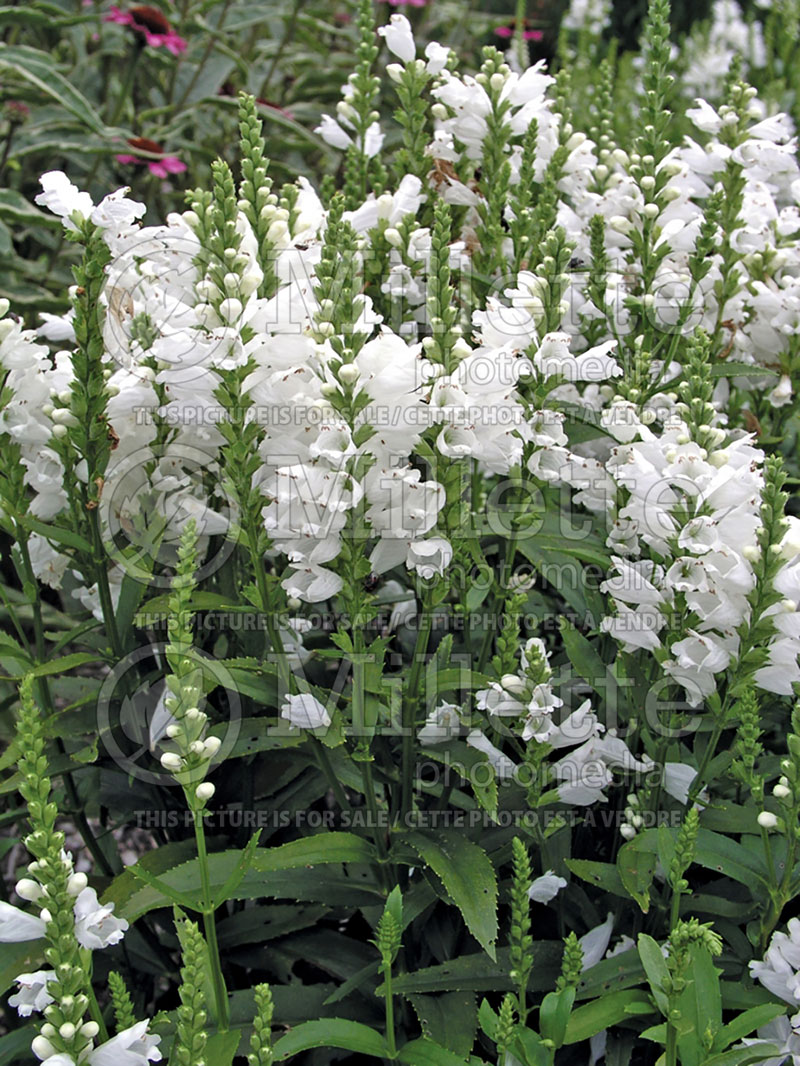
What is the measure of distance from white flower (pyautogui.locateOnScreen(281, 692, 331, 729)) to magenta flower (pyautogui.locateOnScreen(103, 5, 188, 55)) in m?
3.63

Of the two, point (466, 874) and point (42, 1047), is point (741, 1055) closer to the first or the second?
point (466, 874)

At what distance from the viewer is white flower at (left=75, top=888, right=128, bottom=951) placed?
1709 mm

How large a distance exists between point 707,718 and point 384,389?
0.99 m

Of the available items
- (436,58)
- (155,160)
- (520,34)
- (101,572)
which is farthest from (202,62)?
(101,572)

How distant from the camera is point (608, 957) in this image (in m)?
2.16

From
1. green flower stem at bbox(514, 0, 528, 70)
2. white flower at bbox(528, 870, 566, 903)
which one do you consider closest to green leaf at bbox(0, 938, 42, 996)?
white flower at bbox(528, 870, 566, 903)

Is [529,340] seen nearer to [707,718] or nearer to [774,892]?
[707,718]

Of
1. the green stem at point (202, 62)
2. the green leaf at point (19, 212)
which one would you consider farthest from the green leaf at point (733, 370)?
the green stem at point (202, 62)

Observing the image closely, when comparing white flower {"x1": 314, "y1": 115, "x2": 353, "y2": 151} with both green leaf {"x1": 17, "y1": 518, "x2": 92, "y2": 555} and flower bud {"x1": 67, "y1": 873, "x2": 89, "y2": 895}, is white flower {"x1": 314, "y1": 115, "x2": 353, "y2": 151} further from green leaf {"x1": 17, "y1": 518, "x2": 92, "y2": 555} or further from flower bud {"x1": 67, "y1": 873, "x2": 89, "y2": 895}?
flower bud {"x1": 67, "y1": 873, "x2": 89, "y2": 895}

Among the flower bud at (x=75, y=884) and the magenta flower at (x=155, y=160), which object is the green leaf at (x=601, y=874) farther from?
the magenta flower at (x=155, y=160)

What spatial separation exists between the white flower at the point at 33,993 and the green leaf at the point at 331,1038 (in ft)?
1.35

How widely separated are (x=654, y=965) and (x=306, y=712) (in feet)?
2.52

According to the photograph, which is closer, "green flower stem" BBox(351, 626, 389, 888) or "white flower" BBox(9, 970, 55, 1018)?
"white flower" BBox(9, 970, 55, 1018)

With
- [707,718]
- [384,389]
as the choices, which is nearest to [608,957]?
[707,718]
